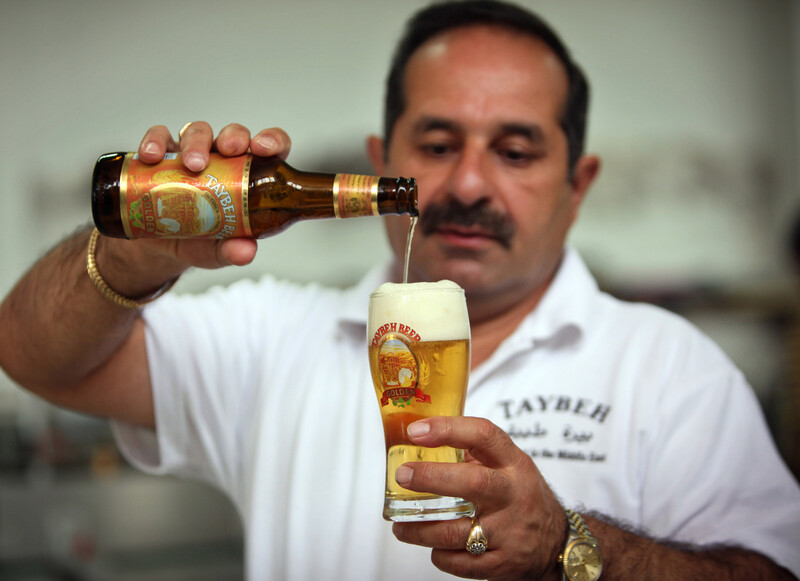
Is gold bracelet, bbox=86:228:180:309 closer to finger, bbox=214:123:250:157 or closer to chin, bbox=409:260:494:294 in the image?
finger, bbox=214:123:250:157

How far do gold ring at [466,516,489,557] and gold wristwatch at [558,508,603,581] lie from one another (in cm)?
17

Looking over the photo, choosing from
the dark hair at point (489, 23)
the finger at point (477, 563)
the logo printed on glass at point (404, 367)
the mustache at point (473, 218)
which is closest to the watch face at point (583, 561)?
the finger at point (477, 563)

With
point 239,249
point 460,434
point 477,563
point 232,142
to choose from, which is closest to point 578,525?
point 477,563

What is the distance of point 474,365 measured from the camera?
159cm

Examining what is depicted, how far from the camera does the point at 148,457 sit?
1.66 metres

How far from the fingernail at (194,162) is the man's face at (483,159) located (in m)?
0.56

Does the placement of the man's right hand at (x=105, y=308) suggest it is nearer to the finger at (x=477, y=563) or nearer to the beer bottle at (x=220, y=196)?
the beer bottle at (x=220, y=196)

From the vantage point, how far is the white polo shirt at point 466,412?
1.40 m

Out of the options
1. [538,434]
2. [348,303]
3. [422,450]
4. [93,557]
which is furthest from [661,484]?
[93,557]

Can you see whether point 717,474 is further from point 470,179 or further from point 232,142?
point 232,142

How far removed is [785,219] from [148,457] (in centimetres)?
392

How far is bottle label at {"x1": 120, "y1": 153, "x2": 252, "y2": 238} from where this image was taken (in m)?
1.06

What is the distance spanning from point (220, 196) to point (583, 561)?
0.74 meters

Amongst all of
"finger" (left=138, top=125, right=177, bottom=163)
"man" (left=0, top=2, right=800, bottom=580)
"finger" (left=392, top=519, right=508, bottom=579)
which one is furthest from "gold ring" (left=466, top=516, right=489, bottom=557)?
"finger" (left=138, top=125, right=177, bottom=163)
